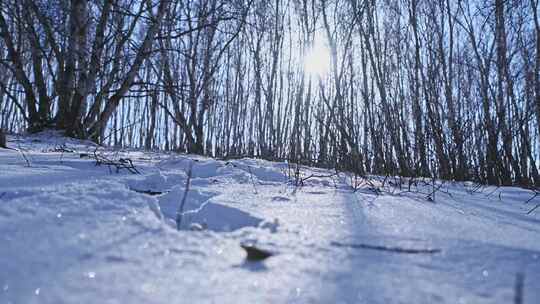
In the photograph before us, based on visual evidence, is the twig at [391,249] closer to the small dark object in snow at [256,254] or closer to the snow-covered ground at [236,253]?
the snow-covered ground at [236,253]

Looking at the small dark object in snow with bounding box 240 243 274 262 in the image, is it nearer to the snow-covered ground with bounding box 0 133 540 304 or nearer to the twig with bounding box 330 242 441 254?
the snow-covered ground with bounding box 0 133 540 304

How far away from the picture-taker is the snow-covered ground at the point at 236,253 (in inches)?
17.4

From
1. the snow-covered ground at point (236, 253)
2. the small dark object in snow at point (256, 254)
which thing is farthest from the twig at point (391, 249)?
the small dark object in snow at point (256, 254)

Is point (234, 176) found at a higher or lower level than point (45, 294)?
higher

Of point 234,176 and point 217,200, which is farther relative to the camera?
point 234,176

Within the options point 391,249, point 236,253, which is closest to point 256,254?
point 236,253

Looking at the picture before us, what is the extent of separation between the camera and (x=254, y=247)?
57 centimetres

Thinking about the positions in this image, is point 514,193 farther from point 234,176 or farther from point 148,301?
point 148,301

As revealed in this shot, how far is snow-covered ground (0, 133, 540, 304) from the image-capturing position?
0.44 metres

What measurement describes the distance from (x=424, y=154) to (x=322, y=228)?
3.34 meters

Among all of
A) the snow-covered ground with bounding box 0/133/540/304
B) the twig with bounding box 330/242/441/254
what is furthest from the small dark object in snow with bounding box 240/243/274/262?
the twig with bounding box 330/242/441/254

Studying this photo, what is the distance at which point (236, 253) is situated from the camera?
1.92 feet

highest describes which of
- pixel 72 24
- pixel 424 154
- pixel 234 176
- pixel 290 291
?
pixel 72 24

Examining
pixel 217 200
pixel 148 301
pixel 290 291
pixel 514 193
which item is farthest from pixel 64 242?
pixel 514 193
